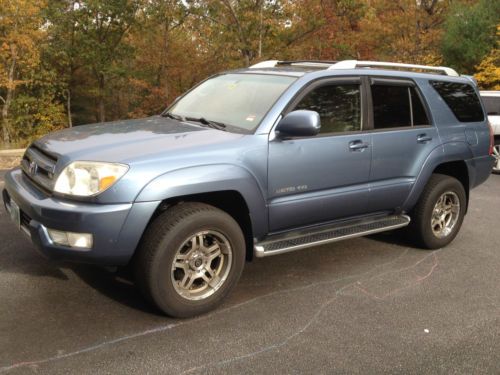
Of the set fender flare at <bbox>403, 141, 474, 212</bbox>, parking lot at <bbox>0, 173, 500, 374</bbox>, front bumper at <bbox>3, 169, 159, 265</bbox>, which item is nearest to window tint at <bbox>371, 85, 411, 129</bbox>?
fender flare at <bbox>403, 141, 474, 212</bbox>

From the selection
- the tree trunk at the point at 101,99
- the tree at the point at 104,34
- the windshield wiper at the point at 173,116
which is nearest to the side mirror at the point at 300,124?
the windshield wiper at the point at 173,116

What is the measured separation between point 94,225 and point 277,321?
4.46 feet

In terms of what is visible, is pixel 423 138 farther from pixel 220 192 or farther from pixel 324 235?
pixel 220 192

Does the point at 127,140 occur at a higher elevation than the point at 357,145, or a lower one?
higher

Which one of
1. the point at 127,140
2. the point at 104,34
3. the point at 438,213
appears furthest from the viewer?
the point at 104,34

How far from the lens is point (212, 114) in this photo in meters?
4.21

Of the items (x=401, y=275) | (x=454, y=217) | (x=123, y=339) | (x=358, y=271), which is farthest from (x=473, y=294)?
(x=123, y=339)

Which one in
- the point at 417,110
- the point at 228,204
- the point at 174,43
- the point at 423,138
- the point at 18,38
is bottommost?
the point at 228,204

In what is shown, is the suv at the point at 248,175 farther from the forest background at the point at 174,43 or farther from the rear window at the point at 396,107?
the forest background at the point at 174,43

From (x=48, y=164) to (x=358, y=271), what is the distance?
263 centimetres

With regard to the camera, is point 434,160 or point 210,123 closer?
point 210,123

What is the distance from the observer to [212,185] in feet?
11.1

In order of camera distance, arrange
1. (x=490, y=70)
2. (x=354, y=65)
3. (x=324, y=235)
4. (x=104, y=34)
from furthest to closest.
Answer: (x=104, y=34)
(x=490, y=70)
(x=354, y=65)
(x=324, y=235)

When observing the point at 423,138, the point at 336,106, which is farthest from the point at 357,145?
the point at 423,138
